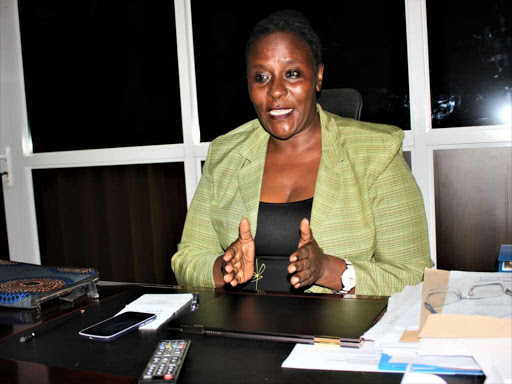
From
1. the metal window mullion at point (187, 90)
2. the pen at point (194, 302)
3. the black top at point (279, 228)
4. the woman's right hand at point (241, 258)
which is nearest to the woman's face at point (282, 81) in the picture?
the black top at point (279, 228)

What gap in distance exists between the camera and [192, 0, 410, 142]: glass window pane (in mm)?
2832

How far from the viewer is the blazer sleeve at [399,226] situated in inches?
58.8

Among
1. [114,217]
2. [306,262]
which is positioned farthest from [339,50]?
[306,262]

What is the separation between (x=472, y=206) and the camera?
9.11 feet

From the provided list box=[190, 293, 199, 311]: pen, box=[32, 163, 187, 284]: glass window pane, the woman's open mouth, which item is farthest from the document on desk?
box=[32, 163, 187, 284]: glass window pane

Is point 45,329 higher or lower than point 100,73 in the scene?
lower

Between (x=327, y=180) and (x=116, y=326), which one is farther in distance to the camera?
(x=327, y=180)

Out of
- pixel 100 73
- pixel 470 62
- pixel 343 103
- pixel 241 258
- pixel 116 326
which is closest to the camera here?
pixel 116 326

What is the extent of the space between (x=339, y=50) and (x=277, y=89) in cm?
139

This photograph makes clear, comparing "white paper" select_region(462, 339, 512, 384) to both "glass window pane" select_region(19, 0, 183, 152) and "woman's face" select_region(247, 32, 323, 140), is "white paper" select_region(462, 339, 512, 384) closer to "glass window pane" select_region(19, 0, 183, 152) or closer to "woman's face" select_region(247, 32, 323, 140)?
"woman's face" select_region(247, 32, 323, 140)

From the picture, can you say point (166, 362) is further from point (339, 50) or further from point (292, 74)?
point (339, 50)

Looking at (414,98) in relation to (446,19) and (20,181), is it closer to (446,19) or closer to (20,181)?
(446,19)

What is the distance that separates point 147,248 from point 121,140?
28.1 inches

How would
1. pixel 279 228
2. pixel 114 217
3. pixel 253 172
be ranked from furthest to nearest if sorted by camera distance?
pixel 114 217, pixel 253 172, pixel 279 228
